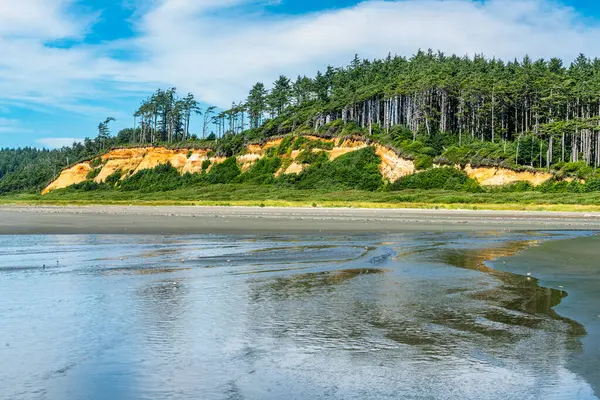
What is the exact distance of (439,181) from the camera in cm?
7075

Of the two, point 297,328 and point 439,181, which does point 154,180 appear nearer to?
point 439,181

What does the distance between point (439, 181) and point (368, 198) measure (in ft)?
32.5

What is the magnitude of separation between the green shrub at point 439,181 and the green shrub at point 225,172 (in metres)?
30.8

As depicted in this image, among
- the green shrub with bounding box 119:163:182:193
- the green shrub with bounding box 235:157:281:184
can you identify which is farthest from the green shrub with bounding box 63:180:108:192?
the green shrub with bounding box 235:157:281:184

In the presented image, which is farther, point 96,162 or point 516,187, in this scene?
point 96,162

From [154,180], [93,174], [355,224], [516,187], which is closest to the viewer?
[355,224]

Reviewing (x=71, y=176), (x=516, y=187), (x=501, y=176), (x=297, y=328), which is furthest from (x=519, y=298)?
(x=71, y=176)

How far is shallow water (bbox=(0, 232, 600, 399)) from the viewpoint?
6.74 metres

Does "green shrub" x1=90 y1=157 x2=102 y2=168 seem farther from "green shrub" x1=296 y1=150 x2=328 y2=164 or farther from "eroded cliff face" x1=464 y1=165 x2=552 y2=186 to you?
"eroded cliff face" x1=464 y1=165 x2=552 y2=186

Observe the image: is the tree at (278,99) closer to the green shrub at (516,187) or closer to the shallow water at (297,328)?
the green shrub at (516,187)

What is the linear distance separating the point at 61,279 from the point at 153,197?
73.0 m

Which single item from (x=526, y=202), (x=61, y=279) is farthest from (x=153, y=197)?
(x=61, y=279)

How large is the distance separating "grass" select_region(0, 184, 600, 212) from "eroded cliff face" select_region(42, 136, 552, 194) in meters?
5.93

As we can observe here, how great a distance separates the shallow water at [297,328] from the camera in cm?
674
